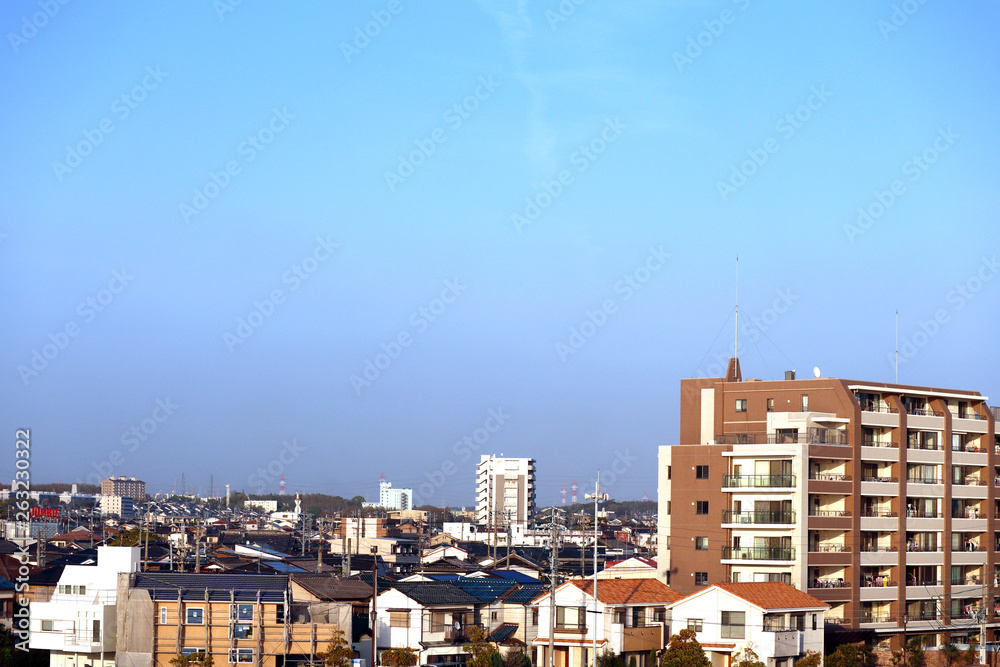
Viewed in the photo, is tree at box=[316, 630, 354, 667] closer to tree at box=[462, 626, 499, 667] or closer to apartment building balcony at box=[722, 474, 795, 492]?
tree at box=[462, 626, 499, 667]

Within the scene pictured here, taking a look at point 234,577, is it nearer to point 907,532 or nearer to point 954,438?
point 907,532

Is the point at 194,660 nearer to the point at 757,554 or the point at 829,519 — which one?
the point at 757,554

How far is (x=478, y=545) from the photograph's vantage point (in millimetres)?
122688

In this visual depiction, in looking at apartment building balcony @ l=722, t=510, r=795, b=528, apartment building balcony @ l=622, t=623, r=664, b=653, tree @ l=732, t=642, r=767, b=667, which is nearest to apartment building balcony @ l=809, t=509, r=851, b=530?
apartment building balcony @ l=722, t=510, r=795, b=528

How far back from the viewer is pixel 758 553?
2180 inches

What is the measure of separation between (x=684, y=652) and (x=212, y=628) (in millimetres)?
18638

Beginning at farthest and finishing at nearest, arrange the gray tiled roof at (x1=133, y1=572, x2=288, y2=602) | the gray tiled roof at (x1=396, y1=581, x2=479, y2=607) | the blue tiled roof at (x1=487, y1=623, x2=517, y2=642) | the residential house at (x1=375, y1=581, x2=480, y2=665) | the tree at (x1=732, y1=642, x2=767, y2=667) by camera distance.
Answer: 1. the blue tiled roof at (x1=487, y1=623, x2=517, y2=642)
2. the gray tiled roof at (x1=396, y1=581, x2=479, y2=607)
3. the residential house at (x1=375, y1=581, x2=480, y2=665)
4. the tree at (x1=732, y1=642, x2=767, y2=667)
5. the gray tiled roof at (x1=133, y1=572, x2=288, y2=602)

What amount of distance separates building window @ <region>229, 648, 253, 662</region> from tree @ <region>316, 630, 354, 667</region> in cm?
256

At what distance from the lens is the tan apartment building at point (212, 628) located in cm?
4397

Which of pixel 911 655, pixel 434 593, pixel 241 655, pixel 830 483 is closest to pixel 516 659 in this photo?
pixel 434 593

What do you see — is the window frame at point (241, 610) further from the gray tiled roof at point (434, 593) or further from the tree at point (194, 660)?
the gray tiled roof at point (434, 593)

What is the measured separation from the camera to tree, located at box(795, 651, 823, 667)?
46.9m

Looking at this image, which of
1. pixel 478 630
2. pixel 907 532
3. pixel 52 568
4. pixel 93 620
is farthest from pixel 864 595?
pixel 52 568

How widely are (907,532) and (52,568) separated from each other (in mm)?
43446
